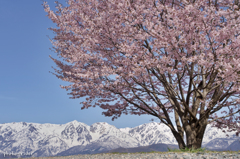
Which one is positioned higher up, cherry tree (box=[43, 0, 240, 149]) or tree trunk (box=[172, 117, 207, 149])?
cherry tree (box=[43, 0, 240, 149])

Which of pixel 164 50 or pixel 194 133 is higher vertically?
pixel 164 50

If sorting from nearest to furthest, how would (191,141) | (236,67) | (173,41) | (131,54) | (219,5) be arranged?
(236,67)
(173,41)
(131,54)
(191,141)
(219,5)

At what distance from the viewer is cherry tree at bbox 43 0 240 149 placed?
8.78 meters

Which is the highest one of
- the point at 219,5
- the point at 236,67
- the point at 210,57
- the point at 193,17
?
the point at 219,5

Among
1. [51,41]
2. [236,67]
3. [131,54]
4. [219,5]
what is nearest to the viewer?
[236,67]

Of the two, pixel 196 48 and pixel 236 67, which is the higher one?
pixel 196 48

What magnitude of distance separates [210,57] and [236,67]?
3.51 feet

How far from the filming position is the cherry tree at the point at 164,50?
28.8 feet

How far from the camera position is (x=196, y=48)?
8.80 meters

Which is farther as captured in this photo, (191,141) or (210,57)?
(191,141)

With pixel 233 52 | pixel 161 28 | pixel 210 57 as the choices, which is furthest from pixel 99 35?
pixel 233 52

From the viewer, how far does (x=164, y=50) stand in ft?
31.7

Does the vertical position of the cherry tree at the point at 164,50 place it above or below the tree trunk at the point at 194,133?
above

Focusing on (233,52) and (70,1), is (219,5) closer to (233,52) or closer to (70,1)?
(233,52)
